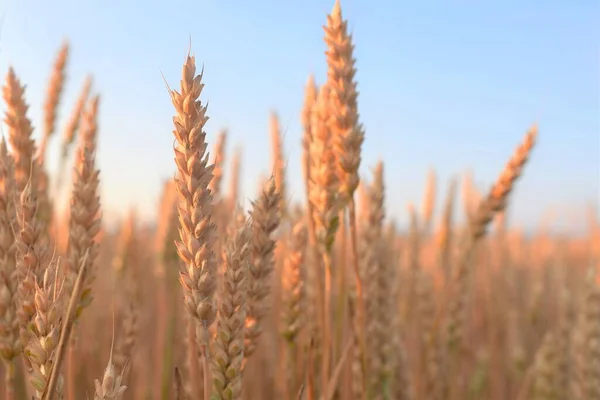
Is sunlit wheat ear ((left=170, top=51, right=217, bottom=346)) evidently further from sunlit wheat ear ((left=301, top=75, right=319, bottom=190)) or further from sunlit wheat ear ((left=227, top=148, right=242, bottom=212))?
sunlit wheat ear ((left=227, top=148, right=242, bottom=212))

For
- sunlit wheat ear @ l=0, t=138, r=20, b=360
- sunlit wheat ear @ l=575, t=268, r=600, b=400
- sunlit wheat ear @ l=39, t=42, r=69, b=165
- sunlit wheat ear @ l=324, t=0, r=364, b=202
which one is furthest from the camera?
sunlit wheat ear @ l=575, t=268, r=600, b=400

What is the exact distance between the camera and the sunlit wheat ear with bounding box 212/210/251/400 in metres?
0.76

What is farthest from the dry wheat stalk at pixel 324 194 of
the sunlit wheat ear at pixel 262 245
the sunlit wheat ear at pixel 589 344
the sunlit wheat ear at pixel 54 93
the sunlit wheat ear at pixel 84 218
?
the sunlit wheat ear at pixel 589 344

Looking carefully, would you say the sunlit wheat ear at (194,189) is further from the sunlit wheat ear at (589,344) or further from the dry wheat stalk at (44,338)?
the sunlit wheat ear at (589,344)

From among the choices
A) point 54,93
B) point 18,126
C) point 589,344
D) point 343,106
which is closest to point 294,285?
point 343,106

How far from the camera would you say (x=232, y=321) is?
2.52 feet

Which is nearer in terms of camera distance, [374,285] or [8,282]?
[8,282]

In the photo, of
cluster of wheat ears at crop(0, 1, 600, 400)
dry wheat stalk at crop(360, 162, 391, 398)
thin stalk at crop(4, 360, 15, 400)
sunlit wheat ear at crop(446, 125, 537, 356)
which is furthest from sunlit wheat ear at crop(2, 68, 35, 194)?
sunlit wheat ear at crop(446, 125, 537, 356)

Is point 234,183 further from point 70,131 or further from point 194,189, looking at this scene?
point 194,189

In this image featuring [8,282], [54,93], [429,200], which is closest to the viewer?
[8,282]

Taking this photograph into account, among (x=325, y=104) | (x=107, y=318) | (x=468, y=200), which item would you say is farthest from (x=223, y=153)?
(x=468, y=200)

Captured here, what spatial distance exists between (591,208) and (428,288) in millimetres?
1521

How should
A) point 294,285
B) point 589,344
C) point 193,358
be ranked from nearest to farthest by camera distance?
point 193,358, point 294,285, point 589,344

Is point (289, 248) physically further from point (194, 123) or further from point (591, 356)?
point (591, 356)
